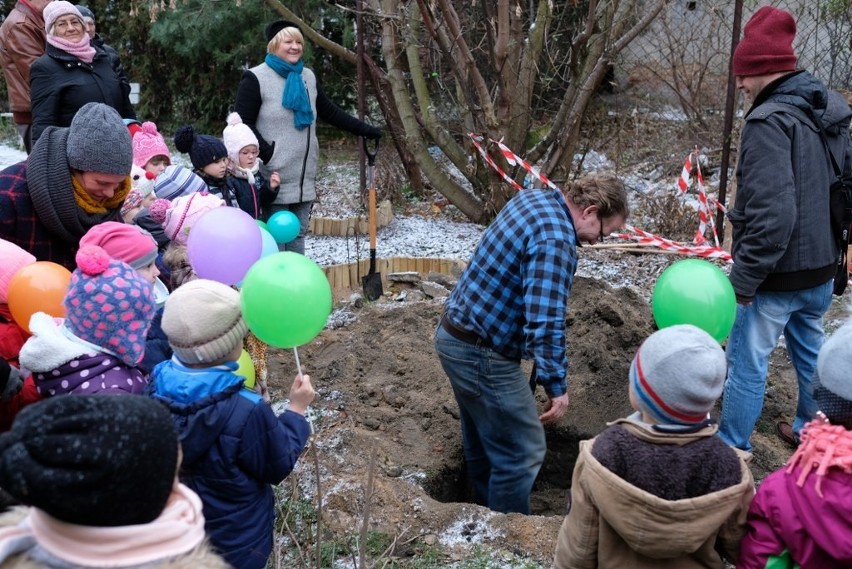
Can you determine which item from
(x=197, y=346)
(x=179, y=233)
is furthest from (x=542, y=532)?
(x=179, y=233)

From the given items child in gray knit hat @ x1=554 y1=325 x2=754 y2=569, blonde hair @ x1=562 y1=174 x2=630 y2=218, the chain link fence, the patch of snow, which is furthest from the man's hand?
the chain link fence

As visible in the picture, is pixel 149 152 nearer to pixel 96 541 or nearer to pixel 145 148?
pixel 145 148

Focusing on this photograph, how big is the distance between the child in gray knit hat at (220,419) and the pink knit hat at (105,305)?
0.16 metres

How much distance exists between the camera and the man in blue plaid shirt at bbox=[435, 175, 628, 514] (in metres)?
3.32

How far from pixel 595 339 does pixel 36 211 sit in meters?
3.58

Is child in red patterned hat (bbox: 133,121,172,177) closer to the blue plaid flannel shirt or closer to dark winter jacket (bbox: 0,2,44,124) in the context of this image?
the blue plaid flannel shirt

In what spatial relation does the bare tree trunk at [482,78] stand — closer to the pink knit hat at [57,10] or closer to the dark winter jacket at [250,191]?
the dark winter jacket at [250,191]

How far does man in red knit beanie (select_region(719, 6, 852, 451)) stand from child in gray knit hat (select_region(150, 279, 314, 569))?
222 cm

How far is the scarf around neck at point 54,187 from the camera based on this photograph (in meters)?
3.11

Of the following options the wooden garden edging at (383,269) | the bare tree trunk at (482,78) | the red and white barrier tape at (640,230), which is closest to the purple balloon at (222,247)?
the wooden garden edging at (383,269)

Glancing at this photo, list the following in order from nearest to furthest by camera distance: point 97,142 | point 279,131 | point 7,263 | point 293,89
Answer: point 7,263 < point 97,142 < point 293,89 < point 279,131

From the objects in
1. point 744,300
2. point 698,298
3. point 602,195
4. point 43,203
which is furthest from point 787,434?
point 43,203

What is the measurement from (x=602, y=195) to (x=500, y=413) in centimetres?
107

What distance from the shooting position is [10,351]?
296 cm
